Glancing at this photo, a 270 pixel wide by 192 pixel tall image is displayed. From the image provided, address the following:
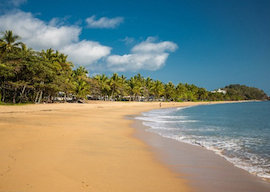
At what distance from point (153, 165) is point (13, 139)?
589cm

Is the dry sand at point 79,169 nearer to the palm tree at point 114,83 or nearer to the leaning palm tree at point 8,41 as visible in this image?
the leaning palm tree at point 8,41

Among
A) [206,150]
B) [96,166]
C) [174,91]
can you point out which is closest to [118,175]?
[96,166]

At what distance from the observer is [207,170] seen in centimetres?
531

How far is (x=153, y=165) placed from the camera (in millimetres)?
5527

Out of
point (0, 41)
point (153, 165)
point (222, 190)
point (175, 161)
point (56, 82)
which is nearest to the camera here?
point (222, 190)

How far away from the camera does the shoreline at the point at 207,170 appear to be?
424 centimetres

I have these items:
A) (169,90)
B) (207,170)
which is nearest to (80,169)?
(207,170)

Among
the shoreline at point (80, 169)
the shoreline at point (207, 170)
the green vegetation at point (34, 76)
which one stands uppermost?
the green vegetation at point (34, 76)

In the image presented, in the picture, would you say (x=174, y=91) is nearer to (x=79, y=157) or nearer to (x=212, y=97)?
(x=212, y=97)

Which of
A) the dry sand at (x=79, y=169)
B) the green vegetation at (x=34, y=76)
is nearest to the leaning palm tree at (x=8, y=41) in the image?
the green vegetation at (x=34, y=76)

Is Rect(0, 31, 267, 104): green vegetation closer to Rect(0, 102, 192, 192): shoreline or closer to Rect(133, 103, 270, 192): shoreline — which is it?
Rect(0, 102, 192, 192): shoreline

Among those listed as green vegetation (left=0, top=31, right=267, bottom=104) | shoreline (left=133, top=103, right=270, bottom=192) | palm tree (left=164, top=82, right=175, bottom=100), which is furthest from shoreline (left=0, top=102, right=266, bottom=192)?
palm tree (left=164, top=82, right=175, bottom=100)

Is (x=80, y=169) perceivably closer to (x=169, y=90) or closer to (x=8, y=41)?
(x=8, y=41)

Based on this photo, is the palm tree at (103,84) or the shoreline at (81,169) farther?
the palm tree at (103,84)
